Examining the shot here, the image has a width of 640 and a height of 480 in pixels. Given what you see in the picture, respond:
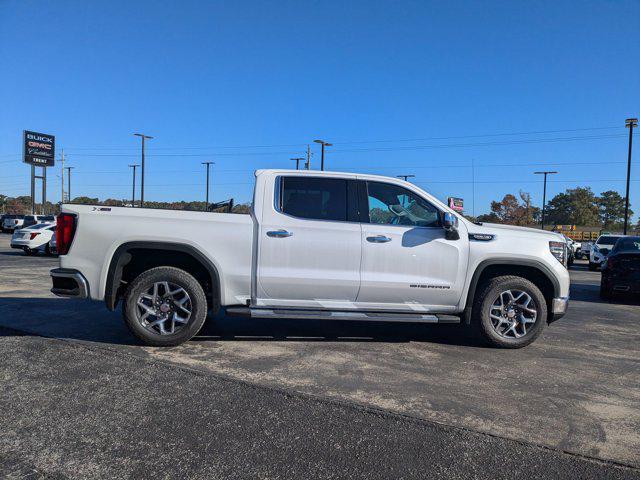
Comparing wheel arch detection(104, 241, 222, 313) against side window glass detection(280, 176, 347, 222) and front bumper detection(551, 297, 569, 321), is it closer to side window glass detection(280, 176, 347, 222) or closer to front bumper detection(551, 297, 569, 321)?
side window glass detection(280, 176, 347, 222)

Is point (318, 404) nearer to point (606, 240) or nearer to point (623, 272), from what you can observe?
point (623, 272)

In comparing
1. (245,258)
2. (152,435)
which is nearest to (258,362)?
(245,258)

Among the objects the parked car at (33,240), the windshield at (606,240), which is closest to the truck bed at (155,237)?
the parked car at (33,240)

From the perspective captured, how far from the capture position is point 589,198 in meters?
88.6

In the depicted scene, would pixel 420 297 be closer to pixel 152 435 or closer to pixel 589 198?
pixel 152 435

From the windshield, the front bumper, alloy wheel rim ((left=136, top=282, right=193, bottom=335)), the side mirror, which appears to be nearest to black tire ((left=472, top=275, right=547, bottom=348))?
the front bumper

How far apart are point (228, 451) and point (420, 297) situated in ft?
9.82

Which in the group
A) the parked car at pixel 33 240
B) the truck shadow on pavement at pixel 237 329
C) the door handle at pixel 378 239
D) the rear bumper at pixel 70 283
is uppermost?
the door handle at pixel 378 239

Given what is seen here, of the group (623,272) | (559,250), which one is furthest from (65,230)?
(623,272)

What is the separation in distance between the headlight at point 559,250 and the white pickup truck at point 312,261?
0.9 inches

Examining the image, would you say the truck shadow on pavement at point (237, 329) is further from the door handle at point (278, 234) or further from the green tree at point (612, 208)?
the green tree at point (612, 208)

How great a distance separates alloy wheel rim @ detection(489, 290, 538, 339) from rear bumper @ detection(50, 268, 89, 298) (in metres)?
4.51

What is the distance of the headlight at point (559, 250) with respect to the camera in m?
5.58

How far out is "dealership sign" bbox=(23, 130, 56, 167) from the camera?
54.7 metres
